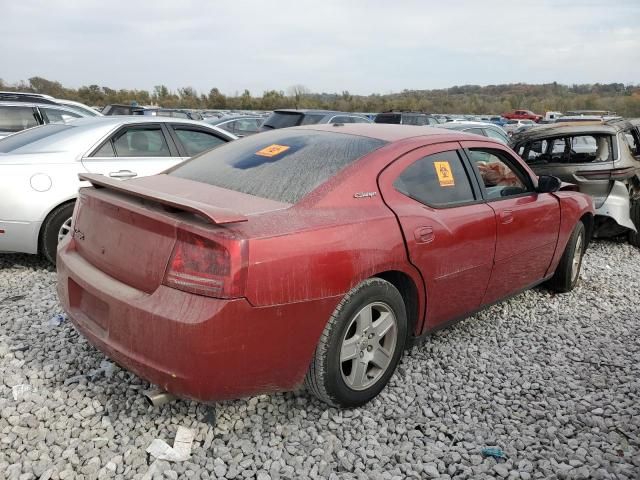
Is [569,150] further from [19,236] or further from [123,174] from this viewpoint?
[19,236]

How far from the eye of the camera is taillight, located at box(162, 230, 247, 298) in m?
2.05

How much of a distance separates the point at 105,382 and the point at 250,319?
1279 millimetres

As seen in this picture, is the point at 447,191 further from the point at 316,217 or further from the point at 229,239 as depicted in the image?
the point at 229,239

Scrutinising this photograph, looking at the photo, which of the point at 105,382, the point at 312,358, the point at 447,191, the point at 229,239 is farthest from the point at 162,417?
the point at 447,191

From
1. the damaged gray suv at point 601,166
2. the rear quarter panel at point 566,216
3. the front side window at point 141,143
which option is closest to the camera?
the rear quarter panel at point 566,216

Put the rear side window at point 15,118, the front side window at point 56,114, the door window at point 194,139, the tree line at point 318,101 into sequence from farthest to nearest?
the tree line at point 318,101
the front side window at point 56,114
the rear side window at point 15,118
the door window at point 194,139

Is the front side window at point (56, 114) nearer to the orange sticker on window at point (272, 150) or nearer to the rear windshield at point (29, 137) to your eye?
the rear windshield at point (29, 137)

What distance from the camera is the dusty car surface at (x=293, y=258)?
211cm

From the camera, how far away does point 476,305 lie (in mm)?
3430

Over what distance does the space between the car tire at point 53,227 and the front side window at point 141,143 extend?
816 millimetres

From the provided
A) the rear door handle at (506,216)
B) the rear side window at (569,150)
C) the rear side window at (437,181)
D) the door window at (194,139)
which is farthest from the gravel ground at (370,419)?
the rear side window at (569,150)

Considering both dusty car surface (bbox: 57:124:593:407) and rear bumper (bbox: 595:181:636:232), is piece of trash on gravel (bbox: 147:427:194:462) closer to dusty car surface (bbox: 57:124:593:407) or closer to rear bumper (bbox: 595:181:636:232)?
dusty car surface (bbox: 57:124:593:407)

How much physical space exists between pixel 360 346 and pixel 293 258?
0.72m

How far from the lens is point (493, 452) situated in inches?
97.0
